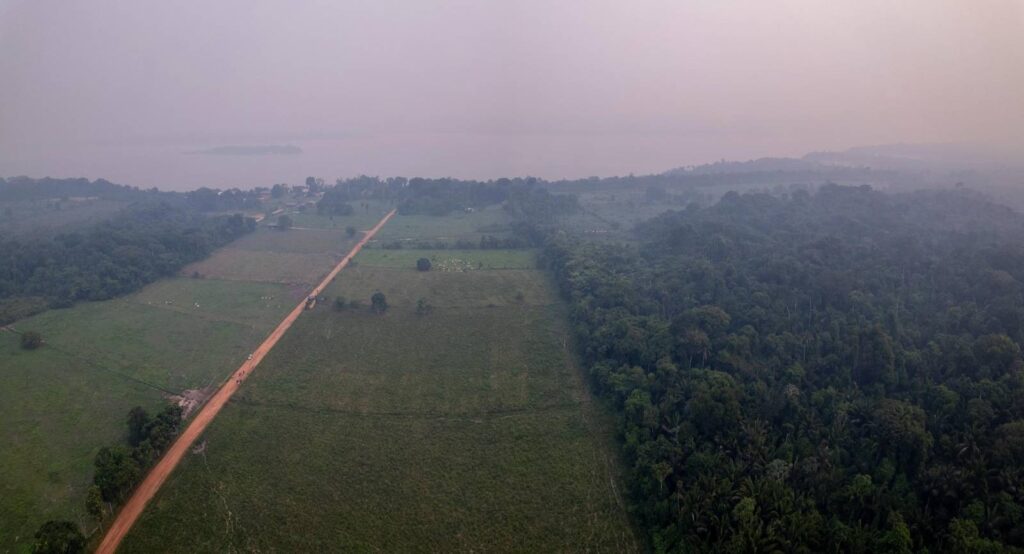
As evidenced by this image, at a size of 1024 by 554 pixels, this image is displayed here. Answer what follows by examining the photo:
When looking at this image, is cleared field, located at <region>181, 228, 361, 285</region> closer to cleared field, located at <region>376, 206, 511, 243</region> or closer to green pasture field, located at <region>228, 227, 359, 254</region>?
green pasture field, located at <region>228, 227, 359, 254</region>

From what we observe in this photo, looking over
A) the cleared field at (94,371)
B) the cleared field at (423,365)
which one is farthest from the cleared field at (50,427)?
the cleared field at (423,365)

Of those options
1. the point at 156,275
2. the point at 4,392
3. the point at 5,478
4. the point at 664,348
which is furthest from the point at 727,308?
the point at 156,275

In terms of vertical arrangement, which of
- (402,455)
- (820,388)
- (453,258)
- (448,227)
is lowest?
(402,455)

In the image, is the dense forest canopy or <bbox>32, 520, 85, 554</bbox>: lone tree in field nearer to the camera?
<bbox>32, 520, 85, 554</bbox>: lone tree in field

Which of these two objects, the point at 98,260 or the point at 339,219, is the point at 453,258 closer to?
the point at 339,219

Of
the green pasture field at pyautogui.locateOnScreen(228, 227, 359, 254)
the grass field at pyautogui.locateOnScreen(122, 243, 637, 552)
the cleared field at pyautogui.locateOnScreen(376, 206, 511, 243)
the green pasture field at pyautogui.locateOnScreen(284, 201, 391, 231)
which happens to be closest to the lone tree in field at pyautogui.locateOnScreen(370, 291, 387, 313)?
the grass field at pyautogui.locateOnScreen(122, 243, 637, 552)

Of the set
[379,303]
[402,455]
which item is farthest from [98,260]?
[402,455]

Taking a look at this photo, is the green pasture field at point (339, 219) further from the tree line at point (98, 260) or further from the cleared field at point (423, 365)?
the cleared field at point (423, 365)
